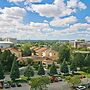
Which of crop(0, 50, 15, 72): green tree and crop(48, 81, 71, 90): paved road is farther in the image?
crop(0, 50, 15, 72): green tree

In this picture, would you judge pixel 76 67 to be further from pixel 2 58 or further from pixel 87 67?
pixel 2 58

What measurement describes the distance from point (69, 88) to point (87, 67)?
636 inches

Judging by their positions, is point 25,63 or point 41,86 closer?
point 41,86

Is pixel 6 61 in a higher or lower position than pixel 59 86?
higher

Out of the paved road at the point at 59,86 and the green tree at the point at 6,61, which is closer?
the paved road at the point at 59,86

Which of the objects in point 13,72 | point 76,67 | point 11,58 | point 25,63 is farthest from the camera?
point 25,63

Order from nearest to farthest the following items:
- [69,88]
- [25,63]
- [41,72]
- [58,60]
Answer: [69,88] → [41,72] → [25,63] → [58,60]

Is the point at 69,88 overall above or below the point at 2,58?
below

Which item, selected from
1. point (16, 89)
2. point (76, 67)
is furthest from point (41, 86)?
point (76, 67)

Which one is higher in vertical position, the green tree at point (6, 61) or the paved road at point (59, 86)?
the green tree at point (6, 61)

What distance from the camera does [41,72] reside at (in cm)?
3712

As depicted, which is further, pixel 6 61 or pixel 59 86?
pixel 6 61

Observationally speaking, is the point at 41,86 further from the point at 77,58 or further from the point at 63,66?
the point at 77,58

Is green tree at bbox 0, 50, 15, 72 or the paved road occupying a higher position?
green tree at bbox 0, 50, 15, 72
